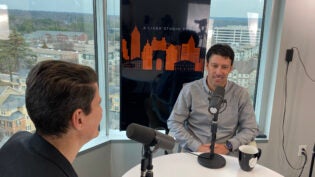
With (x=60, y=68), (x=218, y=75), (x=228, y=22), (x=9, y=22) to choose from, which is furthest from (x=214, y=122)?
(x=9, y=22)

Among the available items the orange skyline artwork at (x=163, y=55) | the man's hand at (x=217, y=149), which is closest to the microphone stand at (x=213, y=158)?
Result: the man's hand at (x=217, y=149)

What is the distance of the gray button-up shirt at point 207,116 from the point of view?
6.19 feet

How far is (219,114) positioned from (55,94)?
129cm

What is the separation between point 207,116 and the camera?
1.89m

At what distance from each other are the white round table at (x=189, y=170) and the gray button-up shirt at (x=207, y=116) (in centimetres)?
39

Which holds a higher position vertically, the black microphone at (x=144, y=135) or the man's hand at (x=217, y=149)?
the black microphone at (x=144, y=135)

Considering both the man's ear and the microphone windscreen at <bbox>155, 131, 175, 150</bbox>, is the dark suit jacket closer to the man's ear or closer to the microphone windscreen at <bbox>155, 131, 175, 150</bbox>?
the man's ear

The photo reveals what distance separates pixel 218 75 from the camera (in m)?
1.84

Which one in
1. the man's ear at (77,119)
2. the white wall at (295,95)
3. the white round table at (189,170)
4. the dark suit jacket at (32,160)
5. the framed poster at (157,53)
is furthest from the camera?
the white wall at (295,95)

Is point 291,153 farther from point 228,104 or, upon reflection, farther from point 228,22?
point 228,22

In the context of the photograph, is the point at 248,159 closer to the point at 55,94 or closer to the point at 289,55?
the point at 55,94

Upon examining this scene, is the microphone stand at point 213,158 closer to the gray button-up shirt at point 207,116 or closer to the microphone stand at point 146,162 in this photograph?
the gray button-up shirt at point 207,116

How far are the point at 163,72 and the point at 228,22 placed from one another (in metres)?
0.74

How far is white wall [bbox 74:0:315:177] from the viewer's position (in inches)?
88.0
